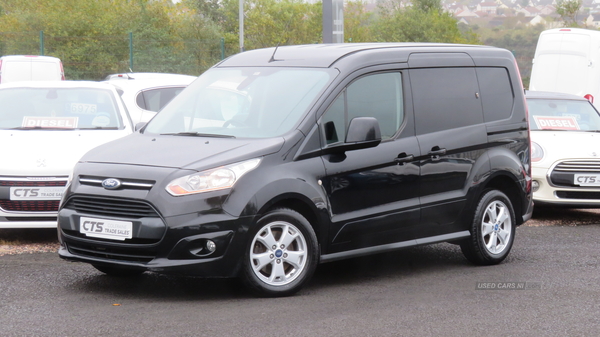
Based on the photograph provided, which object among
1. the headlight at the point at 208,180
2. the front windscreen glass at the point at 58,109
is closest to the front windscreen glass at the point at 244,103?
the headlight at the point at 208,180

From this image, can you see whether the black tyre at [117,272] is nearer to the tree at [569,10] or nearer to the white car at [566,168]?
the white car at [566,168]

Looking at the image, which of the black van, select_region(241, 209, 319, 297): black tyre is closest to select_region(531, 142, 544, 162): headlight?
the black van

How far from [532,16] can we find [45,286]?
49.7 m

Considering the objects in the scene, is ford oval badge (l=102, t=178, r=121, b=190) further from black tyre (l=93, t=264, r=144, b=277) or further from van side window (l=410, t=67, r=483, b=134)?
van side window (l=410, t=67, r=483, b=134)

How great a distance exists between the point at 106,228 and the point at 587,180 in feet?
21.1

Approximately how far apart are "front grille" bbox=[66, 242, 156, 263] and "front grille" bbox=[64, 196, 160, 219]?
24 centimetres

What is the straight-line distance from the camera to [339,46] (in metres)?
6.99

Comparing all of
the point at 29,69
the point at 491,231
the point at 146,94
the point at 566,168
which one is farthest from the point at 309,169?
the point at 29,69

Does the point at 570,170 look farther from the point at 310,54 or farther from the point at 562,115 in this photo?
the point at 310,54

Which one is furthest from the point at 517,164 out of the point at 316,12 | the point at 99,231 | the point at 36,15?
the point at 316,12

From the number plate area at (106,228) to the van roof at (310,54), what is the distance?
77.5 inches

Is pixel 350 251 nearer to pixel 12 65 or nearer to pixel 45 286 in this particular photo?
pixel 45 286

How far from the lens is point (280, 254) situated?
5887 mm

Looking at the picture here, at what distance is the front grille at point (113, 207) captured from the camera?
563 cm
